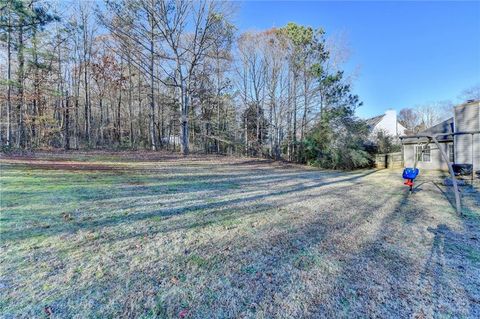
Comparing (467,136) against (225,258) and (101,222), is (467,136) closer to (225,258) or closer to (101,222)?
(225,258)

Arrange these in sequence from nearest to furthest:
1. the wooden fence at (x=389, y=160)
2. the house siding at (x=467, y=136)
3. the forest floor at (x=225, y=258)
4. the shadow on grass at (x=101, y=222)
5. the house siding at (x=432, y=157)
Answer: the forest floor at (x=225, y=258) < the shadow on grass at (x=101, y=222) < the house siding at (x=467, y=136) < the house siding at (x=432, y=157) < the wooden fence at (x=389, y=160)

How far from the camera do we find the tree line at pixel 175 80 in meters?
12.4

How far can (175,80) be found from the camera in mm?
13922

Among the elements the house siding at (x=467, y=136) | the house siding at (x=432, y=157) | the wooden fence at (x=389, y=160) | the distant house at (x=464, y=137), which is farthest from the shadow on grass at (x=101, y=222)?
the wooden fence at (x=389, y=160)

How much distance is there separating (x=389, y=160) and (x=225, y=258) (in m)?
18.8

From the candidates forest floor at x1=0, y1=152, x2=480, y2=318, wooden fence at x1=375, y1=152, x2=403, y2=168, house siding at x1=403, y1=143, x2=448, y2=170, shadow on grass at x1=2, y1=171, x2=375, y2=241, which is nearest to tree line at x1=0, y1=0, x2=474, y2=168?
wooden fence at x1=375, y1=152, x2=403, y2=168

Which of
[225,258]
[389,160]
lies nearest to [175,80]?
[225,258]

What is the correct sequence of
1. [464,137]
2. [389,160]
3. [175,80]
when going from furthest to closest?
1. [389,160]
2. [175,80]
3. [464,137]

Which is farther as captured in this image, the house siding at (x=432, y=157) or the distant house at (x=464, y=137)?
the house siding at (x=432, y=157)

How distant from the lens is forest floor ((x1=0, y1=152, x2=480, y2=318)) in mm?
1918

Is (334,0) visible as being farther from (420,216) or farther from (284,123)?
(420,216)

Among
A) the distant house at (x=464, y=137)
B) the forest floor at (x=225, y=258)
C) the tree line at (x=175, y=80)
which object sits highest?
the tree line at (x=175, y=80)

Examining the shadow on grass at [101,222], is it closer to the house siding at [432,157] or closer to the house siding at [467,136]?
the house siding at [467,136]

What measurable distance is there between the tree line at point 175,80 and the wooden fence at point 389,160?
78.0 inches
